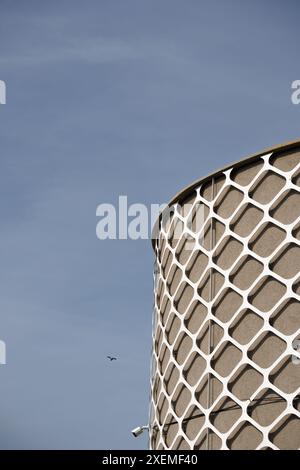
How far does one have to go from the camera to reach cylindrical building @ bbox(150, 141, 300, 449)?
18.9 metres

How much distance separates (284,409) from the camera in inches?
729

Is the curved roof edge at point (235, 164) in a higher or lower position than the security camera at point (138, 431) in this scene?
higher

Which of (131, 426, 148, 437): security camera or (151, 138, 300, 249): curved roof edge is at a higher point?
(151, 138, 300, 249): curved roof edge

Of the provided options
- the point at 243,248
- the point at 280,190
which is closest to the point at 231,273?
the point at 243,248

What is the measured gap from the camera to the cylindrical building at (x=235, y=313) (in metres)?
18.9

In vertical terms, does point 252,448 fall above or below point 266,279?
below

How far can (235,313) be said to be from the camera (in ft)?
65.8
